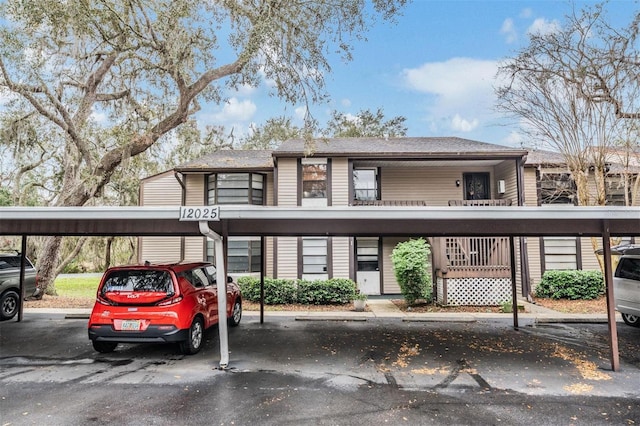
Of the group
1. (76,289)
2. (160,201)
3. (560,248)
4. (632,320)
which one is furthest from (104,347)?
(560,248)

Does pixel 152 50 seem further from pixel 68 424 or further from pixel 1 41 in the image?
pixel 68 424

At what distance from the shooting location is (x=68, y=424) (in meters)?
4.04

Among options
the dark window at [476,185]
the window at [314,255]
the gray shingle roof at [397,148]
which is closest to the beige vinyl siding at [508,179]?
the dark window at [476,185]

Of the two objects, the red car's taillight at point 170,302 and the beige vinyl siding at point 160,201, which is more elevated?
the beige vinyl siding at point 160,201

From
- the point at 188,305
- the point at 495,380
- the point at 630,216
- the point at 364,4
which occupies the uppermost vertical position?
the point at 364,4

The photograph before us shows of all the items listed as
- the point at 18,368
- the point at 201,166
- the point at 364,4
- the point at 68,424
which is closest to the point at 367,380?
the point at 68,424

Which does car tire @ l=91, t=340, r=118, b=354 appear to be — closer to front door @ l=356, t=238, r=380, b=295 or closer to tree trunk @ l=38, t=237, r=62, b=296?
tree trunk @ l=38, t=237, r=62, b=296

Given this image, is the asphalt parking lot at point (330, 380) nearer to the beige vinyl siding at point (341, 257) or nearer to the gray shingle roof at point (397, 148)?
the beige vinyl siding at point (341, 257)

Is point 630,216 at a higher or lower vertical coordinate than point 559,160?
lower

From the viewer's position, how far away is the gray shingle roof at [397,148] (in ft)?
46.1

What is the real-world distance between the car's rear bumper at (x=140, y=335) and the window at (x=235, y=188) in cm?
984

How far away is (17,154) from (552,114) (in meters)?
19.0

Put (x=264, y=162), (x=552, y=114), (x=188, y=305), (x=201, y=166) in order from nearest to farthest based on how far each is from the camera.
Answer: (x=188, y=305)
(x=552, y=114)
(x=201, y=166)
(x=264, y=162)

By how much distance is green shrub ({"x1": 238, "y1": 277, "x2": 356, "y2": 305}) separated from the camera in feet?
42.2
